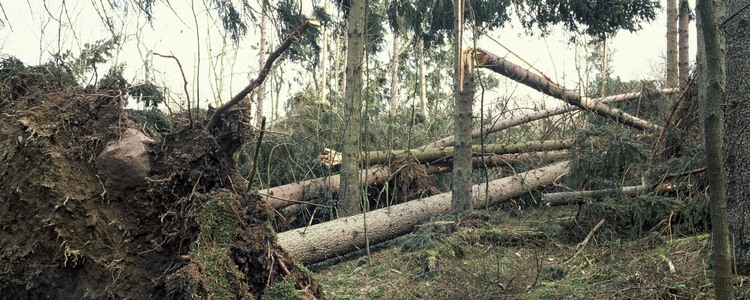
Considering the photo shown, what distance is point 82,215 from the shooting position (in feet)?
13.7

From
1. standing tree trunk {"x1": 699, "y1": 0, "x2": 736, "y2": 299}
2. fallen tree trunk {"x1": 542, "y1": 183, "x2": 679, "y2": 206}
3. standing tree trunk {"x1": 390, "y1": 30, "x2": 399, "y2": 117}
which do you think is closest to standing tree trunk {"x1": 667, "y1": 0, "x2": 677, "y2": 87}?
fallen tree trunk {"x1": 542, "y1": 183, "x2": 679, "y2": 206}

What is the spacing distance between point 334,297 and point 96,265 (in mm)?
2384

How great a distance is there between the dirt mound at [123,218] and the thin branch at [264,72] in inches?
2.9

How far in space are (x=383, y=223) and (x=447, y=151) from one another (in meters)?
2.50

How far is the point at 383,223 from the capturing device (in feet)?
26.7

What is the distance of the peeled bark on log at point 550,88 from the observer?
8406 mm

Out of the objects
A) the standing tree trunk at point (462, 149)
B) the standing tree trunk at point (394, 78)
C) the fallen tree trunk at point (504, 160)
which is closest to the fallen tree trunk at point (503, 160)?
the fallen tree trunk at point (504, 160)

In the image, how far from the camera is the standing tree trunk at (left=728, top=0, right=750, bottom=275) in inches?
175

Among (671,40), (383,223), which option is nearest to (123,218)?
(383,223)

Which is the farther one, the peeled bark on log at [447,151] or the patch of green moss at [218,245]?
the peeled bark on log at [447,151]

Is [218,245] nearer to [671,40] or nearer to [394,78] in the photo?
[671,40]

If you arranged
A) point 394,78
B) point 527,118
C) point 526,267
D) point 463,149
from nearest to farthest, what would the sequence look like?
point 526,267 → point 463,149 → point 527,118 → point 394,78

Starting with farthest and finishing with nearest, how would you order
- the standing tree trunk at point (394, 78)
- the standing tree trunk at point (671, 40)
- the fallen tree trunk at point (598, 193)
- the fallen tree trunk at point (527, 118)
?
the standing tree trunk at point (394, 78), the standing tree trunk at point (671, 40), the fallen tree trunk at point (527, 118), the fallen tree trunk at point (598, 193)

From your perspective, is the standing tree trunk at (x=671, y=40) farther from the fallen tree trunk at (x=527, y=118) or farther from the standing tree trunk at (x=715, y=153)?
the standing tree trunk at (x=715, y=153)
